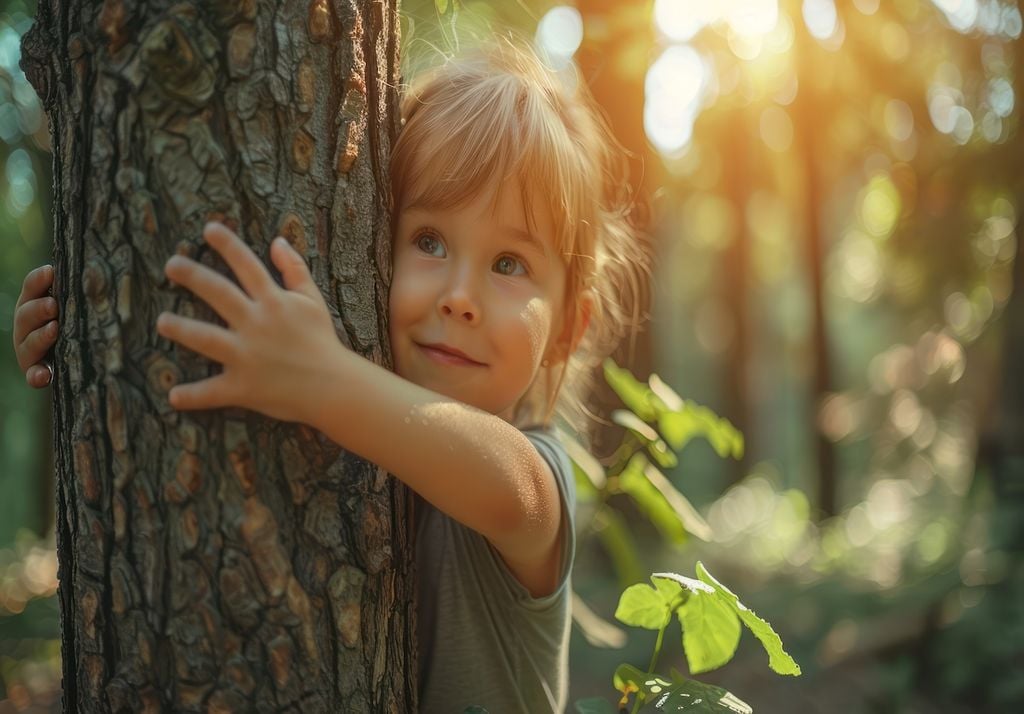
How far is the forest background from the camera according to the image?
21.8ft

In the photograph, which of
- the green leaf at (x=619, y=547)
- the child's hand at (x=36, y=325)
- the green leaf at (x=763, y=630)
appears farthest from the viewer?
the green leaf at (x=619, y=547)

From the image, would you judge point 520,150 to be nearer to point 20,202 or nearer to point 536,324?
point 536,324

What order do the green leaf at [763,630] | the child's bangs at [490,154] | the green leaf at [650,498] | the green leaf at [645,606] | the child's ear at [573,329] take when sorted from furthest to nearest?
the green leaf at [650,498], the child's ear at [573,329], the child's bangs at [490,154], the green leaf at [645,606], the green leaf at [763,630]

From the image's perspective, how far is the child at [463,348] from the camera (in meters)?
1.38

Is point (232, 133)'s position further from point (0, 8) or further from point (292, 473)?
point (0, 8)

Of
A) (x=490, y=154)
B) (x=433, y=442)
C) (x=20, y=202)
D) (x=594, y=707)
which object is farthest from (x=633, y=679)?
(x=20, y=202)

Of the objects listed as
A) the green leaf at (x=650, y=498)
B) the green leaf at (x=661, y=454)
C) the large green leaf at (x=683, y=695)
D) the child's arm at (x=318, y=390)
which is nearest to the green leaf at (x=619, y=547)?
the green leaf at (x=650, y=498)

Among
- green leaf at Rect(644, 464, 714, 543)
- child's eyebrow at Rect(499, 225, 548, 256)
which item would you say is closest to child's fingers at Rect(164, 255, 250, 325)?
child's eyebrow at Rect(499, 225, 548, 256)

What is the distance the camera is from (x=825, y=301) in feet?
50.4

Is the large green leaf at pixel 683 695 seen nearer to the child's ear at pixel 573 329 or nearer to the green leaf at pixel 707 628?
the green leaf at pixel 707 628

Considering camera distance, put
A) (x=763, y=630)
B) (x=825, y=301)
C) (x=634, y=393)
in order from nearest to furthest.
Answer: (x=763, y=630)
(x=634, y=393)
(x=825, y=301)

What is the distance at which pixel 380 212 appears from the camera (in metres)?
1.67

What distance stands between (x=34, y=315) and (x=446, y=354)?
2.60 ft

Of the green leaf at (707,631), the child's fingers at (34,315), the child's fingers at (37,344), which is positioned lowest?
the green leaf at (707,631)
